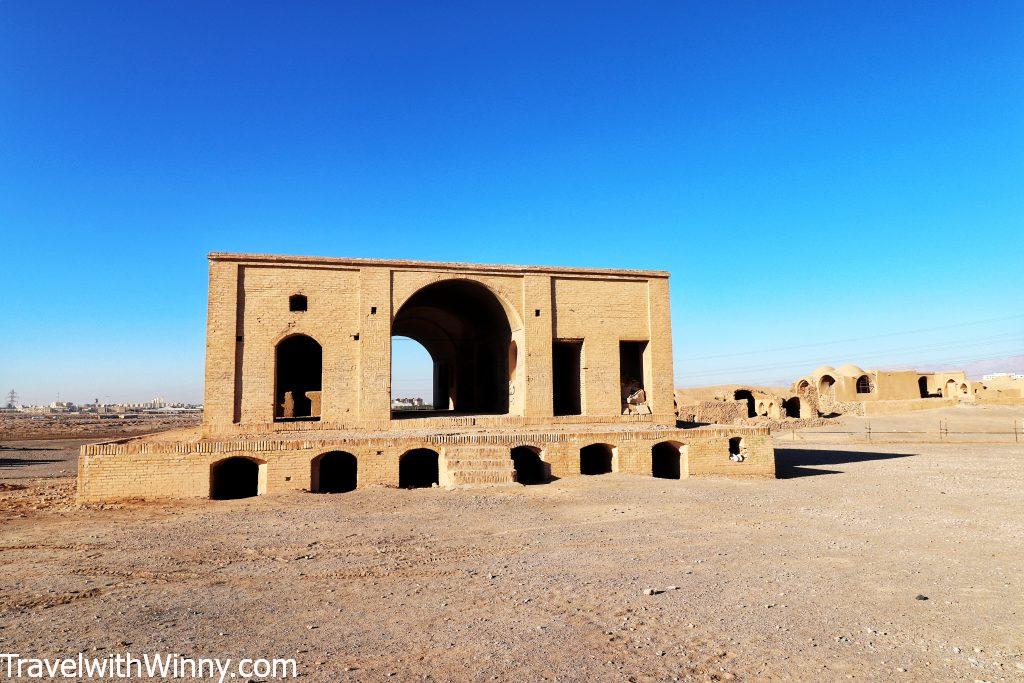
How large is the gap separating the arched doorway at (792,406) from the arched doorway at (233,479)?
37.0m

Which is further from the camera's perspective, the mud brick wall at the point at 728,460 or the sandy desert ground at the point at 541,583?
the mud brick wall at the point at 728,460

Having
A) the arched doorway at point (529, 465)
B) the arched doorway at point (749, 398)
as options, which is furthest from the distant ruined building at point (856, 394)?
the arched doorway at point (529, 465)

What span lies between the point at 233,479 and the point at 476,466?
687cm

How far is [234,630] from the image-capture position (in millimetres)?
5648

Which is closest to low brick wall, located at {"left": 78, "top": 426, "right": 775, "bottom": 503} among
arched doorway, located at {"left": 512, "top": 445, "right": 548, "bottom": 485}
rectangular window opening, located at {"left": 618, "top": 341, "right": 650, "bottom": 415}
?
arched doorway, located at {"left": 512, "top": 445, "right": 548, "bottom": 485}

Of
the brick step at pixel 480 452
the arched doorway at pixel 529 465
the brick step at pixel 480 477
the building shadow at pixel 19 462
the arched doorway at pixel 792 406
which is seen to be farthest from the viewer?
the arched doorway at pixel 792 406

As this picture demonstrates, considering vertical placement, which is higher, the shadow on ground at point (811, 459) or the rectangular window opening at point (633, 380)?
the rectangular window opening at point (633, 380)

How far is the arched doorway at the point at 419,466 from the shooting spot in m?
17.7

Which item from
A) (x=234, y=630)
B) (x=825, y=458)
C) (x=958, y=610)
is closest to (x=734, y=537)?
(x=958, y=610)

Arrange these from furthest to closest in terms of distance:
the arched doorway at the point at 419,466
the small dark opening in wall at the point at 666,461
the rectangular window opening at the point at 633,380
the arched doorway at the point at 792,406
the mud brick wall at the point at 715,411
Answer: the arched doorway at the point at 792,406
the mud brick wall at the point at 715,411
the rectangular window opening at the point at 633,380
the arched doorway at the point at 419,466
the small dark opening in wall at the point at 666,461

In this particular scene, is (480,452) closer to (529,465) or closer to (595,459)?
(529,465)

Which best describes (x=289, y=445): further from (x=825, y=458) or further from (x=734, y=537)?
(x=825, y=458)

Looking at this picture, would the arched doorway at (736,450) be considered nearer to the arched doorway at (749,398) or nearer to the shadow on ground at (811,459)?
the shadow on ground at (811,459)

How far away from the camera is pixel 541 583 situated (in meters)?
7.13
